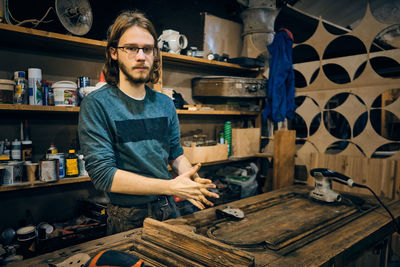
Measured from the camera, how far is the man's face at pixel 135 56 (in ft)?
4.23

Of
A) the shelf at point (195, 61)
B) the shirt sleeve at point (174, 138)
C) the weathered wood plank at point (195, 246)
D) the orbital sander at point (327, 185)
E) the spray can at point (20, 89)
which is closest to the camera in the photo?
the weathered wood plank at point (195, 246)

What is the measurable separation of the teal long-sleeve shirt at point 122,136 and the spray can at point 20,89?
844mm

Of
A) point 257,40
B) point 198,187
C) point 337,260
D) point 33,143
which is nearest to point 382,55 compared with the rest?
point 257,40

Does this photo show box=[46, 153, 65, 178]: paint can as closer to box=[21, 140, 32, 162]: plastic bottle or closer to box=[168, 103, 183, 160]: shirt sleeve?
box=[21, 140, 32, 162]: plastic bottle

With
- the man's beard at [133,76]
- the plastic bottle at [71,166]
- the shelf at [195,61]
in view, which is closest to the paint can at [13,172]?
the plastic bottle at [71,166]

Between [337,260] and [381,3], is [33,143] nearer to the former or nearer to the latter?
[337,260]

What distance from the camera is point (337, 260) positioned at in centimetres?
101

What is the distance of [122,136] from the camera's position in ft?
4.08

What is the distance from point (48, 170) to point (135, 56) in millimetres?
1049

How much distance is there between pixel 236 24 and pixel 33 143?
2682mm

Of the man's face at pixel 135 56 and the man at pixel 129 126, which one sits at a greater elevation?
the man's face at pixel 135 56

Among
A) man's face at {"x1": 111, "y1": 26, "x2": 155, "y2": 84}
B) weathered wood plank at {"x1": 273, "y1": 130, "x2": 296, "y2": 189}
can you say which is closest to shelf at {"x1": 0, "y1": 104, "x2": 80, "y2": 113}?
man's face at {"x1": 111, "y1": 26, "x2": 155, "y2": 84}

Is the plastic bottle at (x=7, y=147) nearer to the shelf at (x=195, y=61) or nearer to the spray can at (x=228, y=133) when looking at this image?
the shelf at (x=195, y=61)

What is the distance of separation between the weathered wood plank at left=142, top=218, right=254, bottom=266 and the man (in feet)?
0.57
